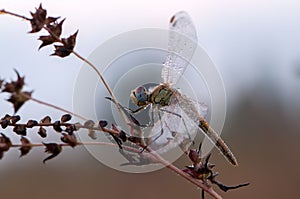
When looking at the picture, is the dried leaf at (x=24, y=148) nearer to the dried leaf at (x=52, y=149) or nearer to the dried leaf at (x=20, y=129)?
the dried leaf at (x=52, y=149)

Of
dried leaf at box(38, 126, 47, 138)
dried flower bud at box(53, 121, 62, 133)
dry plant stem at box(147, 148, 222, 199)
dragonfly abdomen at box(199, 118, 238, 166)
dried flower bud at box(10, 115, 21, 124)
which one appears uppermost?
dried flower bud at box(10, 115, 21, 124)

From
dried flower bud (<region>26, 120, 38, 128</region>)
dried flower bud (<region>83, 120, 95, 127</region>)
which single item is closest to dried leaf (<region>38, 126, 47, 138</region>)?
dried flower bud (<region>26, 120, 38, 128</region>)

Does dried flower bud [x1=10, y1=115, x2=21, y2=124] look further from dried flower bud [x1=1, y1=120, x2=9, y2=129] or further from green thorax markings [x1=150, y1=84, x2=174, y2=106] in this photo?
green thorax markings [x1=150, y1=84, x2=174, y2=106]

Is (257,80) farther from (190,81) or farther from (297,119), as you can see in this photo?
(190,81)

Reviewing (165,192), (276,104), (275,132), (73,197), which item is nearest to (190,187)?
(165,192)

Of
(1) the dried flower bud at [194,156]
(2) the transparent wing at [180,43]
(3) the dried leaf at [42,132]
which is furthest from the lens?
(2) the transparent wing at [180,43]

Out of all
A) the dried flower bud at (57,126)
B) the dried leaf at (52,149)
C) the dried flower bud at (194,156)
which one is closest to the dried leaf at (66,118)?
the dried flower bud at (57,126)

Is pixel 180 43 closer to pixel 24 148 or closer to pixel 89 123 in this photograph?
pixel 89 123
